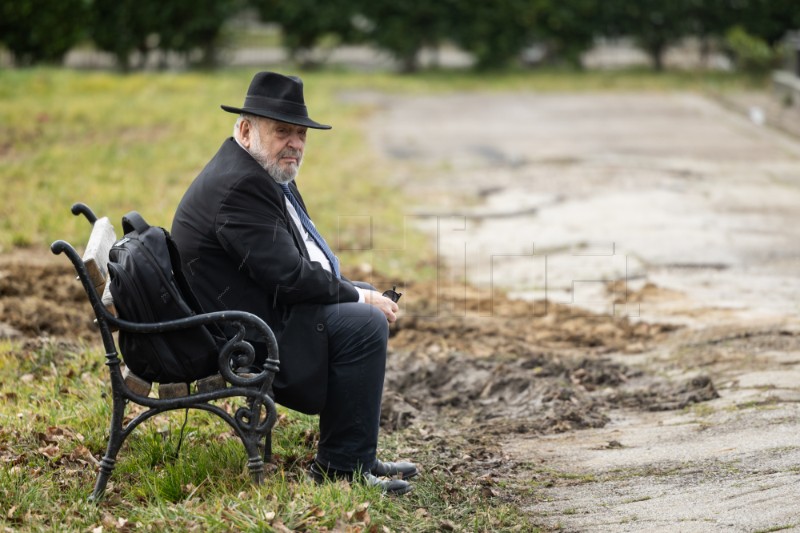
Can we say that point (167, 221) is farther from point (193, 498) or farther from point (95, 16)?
point (95, 16)

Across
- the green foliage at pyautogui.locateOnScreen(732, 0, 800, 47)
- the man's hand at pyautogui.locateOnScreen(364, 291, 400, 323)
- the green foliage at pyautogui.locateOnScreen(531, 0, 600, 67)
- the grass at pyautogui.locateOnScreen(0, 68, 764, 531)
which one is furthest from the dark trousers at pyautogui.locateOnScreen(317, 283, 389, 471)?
the green foliage at pyautogui.locateOnScreen(732, 0, 800, 47)

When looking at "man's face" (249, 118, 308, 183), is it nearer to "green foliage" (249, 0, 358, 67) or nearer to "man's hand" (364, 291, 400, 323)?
"man's hand" (364, 291, 400, 323)

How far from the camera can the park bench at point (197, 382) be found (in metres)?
4.44

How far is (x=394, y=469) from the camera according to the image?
4.94 meters

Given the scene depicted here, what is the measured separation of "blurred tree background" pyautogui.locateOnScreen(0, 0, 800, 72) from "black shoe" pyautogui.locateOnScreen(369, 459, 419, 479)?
60.8 ft

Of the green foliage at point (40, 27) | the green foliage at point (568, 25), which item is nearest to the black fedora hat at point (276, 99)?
the green foliage at point (40, 27)

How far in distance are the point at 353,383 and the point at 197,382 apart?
2.12 ft

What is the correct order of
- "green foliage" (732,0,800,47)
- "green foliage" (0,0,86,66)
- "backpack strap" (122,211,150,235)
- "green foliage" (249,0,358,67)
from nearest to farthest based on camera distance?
1. "backpack strap" (122,211,150,235)
2. "green foliage" (0,0,86,66)
3. "green foliage" (732,0,800,47)
4. "green foliage" (249,0,358,67)

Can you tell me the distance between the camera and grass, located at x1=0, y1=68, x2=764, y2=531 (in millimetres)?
4516

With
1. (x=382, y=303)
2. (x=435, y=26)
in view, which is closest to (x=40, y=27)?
(x=435, y=26)

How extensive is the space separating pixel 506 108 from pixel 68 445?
1418 centimetres

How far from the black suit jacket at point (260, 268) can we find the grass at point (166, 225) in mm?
491

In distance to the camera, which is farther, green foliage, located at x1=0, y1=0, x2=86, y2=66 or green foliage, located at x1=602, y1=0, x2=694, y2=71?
green foliage, located at x1=602, y1=0, x2=694, y2=71

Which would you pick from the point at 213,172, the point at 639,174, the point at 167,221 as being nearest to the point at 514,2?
the point at 639,174
